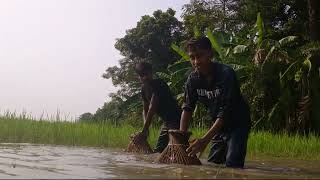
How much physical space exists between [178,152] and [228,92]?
75cm

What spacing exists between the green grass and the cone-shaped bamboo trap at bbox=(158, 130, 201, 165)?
133 inches

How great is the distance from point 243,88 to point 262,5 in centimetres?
468

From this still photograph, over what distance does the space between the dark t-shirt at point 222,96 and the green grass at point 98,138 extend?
128 inches

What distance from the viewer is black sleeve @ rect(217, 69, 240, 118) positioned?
4.35 m

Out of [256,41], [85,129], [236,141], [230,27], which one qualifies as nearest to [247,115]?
[236,141]

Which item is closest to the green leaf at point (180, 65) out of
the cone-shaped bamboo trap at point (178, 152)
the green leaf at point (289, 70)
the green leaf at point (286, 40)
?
the green leaf at point (286, 40)

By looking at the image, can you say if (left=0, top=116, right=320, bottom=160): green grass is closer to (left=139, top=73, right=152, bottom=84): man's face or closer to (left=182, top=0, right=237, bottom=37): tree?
(left=139, top=73, right=152, bottom=84): man's face

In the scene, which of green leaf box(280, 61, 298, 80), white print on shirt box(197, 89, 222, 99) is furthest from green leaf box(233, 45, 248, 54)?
white print on shirt box(197, 89, 222, 99)

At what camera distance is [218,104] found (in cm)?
457

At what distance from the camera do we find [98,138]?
911cm

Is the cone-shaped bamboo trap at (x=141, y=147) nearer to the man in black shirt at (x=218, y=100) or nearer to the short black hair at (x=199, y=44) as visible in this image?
the man in black shirt at (x=218, y=100)

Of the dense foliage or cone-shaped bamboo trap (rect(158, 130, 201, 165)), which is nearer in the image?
cone-shaped bamboo trap (rect(158, 130, 201, 165))

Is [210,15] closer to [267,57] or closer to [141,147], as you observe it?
[267,57]

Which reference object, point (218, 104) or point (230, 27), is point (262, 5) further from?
point (218, 104)
